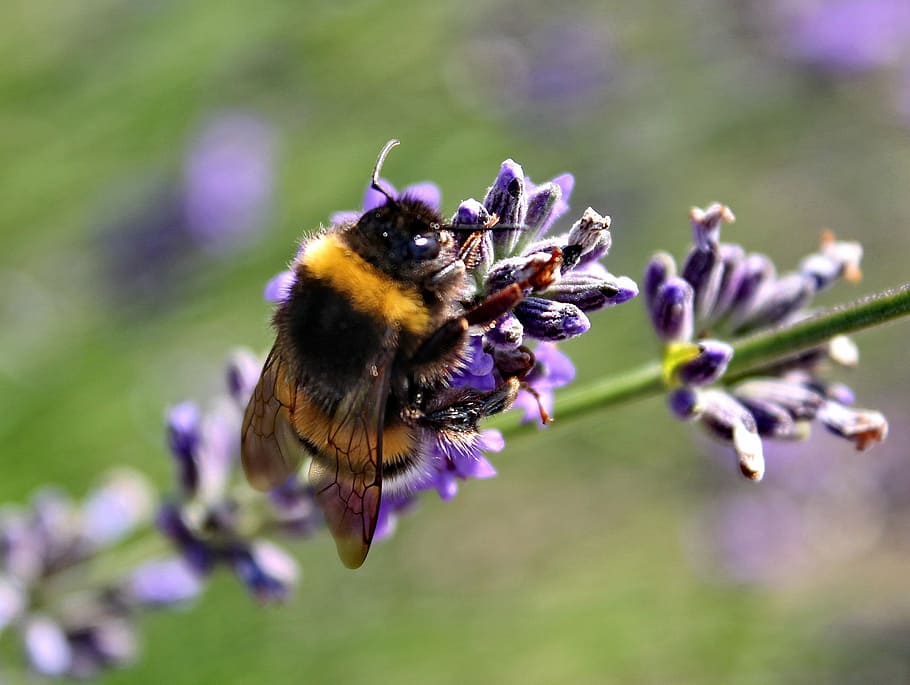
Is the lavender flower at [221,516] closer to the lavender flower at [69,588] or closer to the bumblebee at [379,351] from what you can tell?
the lavender flower at [69,588]

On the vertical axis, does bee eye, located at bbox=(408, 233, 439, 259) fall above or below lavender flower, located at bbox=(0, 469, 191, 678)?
above

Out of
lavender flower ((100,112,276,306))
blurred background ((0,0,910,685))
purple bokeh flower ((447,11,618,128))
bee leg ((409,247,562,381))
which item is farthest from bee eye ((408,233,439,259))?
purple bokeh flower ((447,11,618,128))

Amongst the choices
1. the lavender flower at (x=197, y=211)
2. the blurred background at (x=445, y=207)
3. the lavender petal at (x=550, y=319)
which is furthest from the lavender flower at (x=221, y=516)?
the lavender flower at (x=197, y=211)

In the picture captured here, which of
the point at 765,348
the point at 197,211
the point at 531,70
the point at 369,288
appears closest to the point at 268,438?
the point at 369,288

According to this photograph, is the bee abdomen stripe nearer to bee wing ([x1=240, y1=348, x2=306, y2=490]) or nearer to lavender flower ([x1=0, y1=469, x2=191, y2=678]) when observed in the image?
bee wing ([x1=240, y1=348, x2=306, y2=490])

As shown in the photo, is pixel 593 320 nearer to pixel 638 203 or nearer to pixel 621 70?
pixel 638 203

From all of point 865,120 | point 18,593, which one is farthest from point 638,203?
point 18,593
